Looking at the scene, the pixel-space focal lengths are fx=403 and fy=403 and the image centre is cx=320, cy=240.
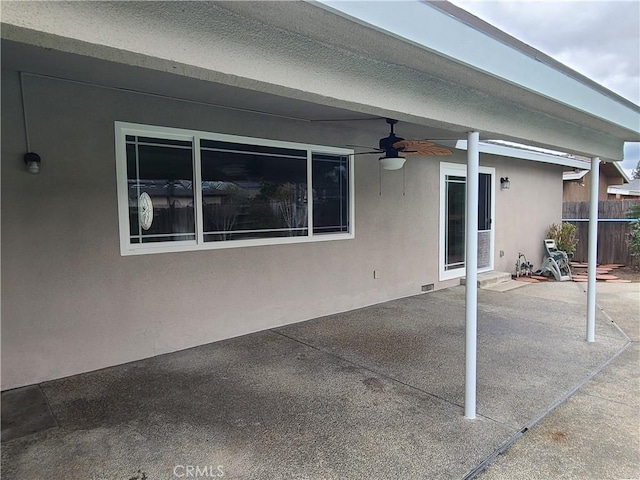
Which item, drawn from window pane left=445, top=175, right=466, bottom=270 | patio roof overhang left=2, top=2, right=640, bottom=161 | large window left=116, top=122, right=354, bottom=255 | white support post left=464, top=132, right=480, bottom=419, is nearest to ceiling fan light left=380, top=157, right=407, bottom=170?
large window left=116, top=122, right=354, bottom=255

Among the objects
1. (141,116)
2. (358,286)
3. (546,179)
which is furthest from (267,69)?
(546,179)

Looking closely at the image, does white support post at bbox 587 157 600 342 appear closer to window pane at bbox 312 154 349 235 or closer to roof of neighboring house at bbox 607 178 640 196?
window pane at bbox 312 154 349 235

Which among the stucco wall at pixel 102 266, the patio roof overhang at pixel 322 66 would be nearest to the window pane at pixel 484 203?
the stucco wall at pixel 102 266

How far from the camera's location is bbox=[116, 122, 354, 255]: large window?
4207mm

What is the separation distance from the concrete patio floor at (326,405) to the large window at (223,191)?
4.25ft

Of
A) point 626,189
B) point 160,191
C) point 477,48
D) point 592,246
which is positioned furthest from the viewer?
point 626,189

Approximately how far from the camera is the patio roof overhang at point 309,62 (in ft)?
4.56

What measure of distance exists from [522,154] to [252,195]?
253 inches

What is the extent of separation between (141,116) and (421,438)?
12.9ft

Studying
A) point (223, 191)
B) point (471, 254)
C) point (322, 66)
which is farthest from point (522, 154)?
point (322, 66)

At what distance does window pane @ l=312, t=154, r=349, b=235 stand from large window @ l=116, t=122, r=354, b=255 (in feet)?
0.05

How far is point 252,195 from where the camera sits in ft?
16.9

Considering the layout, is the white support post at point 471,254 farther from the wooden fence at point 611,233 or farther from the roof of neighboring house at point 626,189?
the roof of neighboring house at point 626,189

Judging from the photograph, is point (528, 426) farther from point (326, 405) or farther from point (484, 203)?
point (484, 203)
